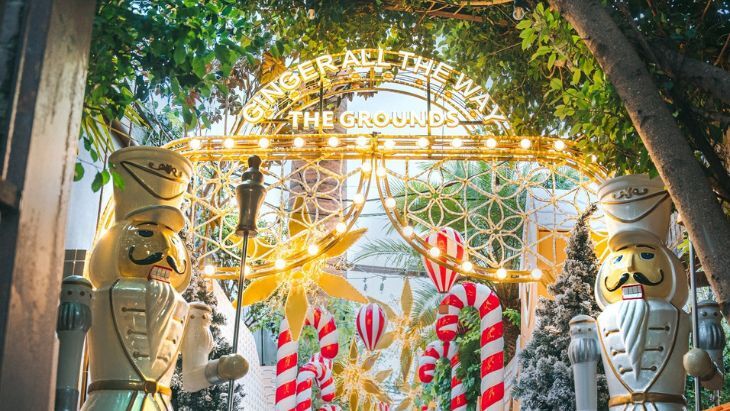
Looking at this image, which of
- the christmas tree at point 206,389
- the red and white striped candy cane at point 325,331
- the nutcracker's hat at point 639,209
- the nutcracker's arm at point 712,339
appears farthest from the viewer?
the red and white striped candy cane at point 325,331

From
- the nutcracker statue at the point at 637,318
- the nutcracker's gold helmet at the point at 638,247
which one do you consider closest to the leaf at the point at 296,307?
the nutcracker statue at the point at 637,318

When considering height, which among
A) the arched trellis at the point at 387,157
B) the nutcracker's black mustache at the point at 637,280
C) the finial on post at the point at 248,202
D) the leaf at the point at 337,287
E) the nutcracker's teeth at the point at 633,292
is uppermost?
the arched trellis at the point at 387,157

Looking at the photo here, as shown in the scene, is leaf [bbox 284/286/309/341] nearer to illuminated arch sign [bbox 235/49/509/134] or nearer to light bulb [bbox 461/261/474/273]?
illuminated arch sign [bbox 235/49/509/134]

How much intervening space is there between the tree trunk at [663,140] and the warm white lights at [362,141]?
3.17 meters

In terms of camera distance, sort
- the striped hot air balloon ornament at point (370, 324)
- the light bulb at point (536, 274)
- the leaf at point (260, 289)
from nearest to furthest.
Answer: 1. the light bulb at point (536, 274)
2. the leaf at point (260, 289)
3. the striped hot air balloon ornament at point (370, 324)

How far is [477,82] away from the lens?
9.08m

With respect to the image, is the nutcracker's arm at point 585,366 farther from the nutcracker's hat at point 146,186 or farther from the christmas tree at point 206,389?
the christmas tree at point 206,389

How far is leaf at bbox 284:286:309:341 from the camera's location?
29.9 feet

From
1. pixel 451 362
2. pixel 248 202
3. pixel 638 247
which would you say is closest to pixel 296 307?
pixel 451 362

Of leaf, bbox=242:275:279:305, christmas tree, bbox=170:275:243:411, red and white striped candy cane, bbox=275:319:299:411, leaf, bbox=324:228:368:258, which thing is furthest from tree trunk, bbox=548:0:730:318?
red and white striped candy cane, bbox=275:319:299:411

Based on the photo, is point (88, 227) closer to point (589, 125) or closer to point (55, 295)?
point (589, 125)

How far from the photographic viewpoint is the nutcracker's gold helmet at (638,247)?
573cm

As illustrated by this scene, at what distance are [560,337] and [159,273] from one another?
3477mm

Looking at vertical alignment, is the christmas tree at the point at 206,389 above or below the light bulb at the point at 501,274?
below
